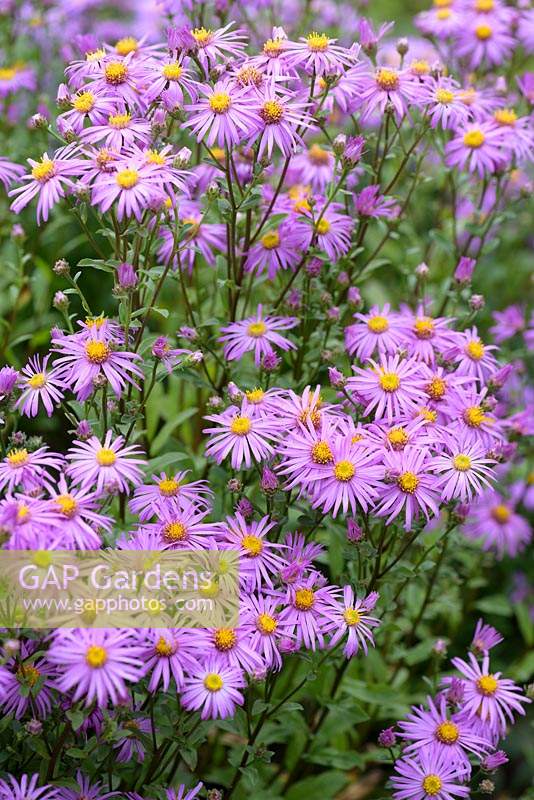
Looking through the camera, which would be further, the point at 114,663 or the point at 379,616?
the point at 379,616

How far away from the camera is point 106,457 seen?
1998 mm

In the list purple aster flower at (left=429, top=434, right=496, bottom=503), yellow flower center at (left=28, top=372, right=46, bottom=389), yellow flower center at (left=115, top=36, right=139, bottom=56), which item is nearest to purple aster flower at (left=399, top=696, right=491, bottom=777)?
purple aster flower at (left=429, top=434, right=496, bottom=503)

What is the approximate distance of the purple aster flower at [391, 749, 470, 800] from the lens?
2086 mm

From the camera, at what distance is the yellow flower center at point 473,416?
237 centimetres

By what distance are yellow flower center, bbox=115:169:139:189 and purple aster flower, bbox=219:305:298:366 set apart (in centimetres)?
58

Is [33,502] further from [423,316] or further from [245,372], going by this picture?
[423,316]

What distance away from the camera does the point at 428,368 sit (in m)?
2.46

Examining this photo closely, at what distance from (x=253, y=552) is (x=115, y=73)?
130 centimetres

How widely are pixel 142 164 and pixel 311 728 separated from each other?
5.94 ft

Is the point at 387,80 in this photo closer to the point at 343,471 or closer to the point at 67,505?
the point at 343,471

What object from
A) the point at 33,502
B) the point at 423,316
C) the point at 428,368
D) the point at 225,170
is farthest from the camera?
the point at 423,316

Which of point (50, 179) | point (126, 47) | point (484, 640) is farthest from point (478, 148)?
point (484, 640)

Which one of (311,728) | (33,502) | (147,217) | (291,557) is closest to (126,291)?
(147,217)

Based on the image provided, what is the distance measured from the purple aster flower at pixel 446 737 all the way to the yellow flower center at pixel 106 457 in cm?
98
